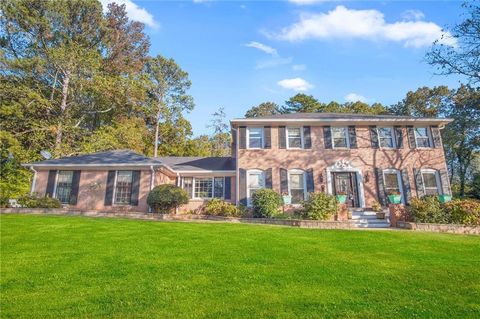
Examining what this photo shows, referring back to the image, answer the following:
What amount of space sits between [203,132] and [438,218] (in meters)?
26.8

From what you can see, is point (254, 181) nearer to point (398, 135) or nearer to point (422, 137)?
point (398, 135)

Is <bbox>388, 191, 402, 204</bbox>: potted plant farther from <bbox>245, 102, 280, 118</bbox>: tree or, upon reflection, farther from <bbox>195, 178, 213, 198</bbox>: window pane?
<bbox>245, 102, 280, 118</bbox>: tree

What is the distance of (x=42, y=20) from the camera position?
22.5m

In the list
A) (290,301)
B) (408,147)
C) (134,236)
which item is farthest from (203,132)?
(290,301)

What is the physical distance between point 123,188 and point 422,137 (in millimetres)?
17567

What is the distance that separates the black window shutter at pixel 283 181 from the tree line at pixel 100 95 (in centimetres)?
1021

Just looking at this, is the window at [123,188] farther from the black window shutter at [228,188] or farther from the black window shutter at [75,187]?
the black window shutter at [228,188]

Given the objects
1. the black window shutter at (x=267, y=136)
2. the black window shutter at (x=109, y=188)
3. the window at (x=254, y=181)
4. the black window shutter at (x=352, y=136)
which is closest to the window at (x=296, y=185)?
the window at (x=254, y=181)

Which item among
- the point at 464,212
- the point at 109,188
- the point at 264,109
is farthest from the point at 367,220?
the point at 264,109

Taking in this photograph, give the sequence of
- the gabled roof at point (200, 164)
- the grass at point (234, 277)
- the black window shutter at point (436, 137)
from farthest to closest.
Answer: the gabled roof at point (200, 164) → the black window shutter at point (436, 137) → the grass at point (234, 277)

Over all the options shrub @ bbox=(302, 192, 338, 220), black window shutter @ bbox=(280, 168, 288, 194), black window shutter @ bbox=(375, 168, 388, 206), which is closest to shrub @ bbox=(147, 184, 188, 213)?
black window shutter @ bbox=(280, 168, 288, 194)

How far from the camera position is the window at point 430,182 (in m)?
14.9

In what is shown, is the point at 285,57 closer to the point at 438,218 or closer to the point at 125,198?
the point at 438,218

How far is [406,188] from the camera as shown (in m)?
14.7
